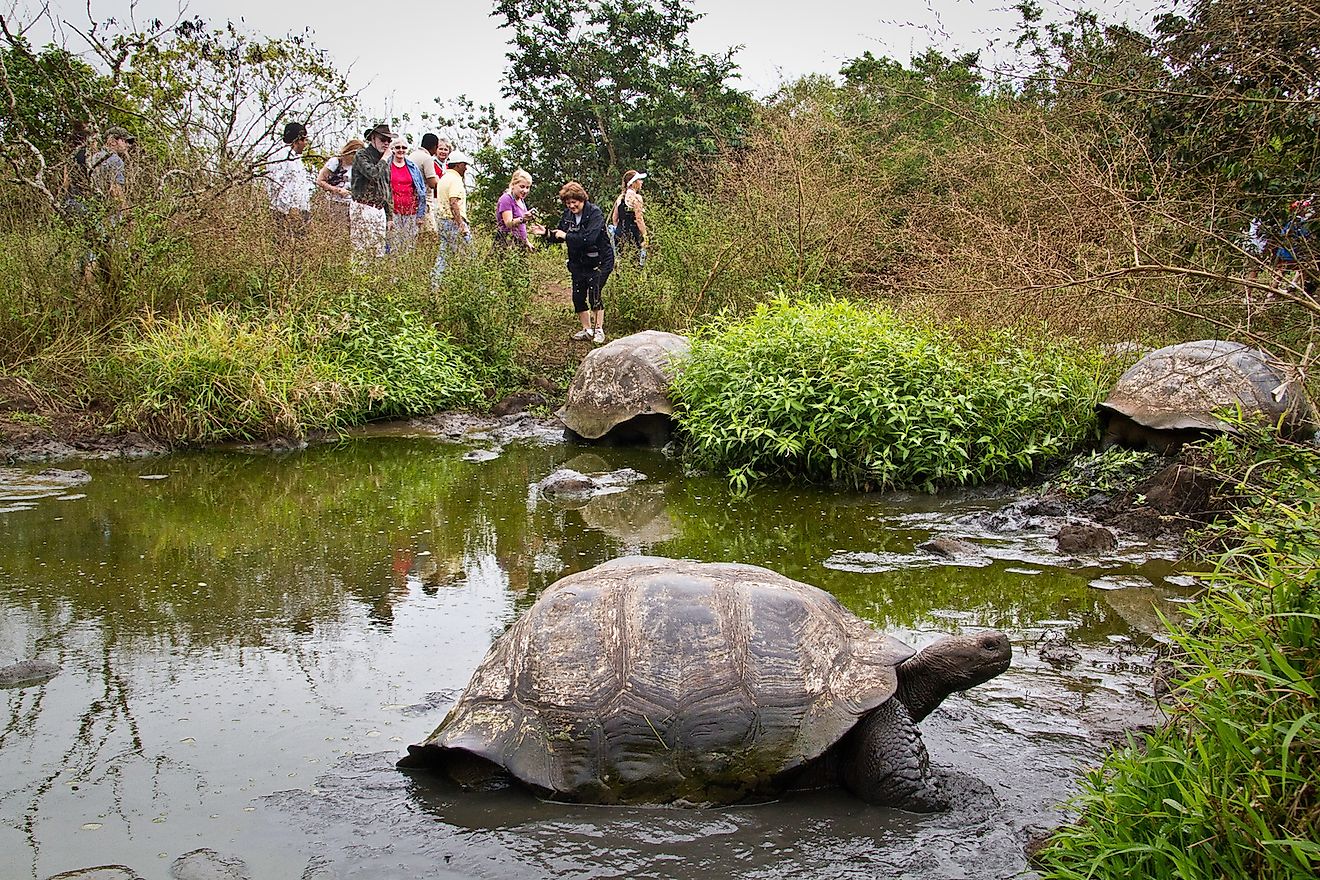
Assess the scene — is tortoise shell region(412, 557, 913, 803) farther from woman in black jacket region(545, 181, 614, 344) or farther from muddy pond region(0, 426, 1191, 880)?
woman in black jacket region(545, 181, 614, 344)

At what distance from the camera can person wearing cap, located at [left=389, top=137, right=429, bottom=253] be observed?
43.1 ft

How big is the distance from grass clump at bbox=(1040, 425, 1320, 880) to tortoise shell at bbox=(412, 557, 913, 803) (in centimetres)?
86

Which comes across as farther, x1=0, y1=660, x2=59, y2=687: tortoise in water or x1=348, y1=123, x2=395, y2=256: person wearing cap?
x1=348, y1=123, x2=395, y2=256: person wearing cap

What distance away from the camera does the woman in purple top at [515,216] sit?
1424 cm

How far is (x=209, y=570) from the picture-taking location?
650cm

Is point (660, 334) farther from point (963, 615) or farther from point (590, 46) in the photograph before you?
point (590, 46)

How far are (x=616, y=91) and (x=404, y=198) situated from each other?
27.1 ft

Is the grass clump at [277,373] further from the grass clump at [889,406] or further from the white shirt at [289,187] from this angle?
→ the grass clump at [889,406]

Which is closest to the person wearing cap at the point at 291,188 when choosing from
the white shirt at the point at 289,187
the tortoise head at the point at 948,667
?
the white shirt at the point at 289,187

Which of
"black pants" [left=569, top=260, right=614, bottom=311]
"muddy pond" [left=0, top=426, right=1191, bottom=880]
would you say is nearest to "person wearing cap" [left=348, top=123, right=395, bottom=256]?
"black pants" [left=569, top=260, right=614, bottom=311]

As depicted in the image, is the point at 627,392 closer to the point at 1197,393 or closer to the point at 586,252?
the point at 586,252

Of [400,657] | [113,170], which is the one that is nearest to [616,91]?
→ [113,170]

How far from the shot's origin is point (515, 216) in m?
14.3

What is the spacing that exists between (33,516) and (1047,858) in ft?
24.0
